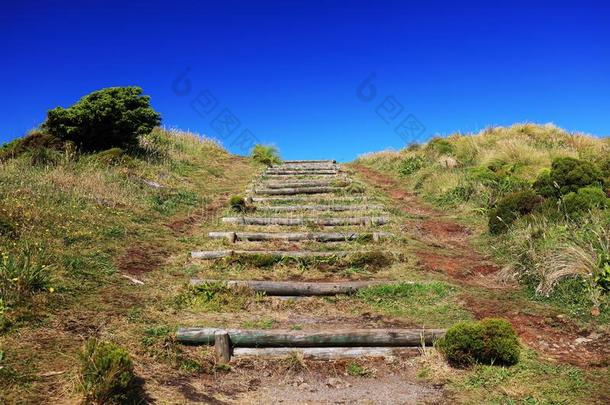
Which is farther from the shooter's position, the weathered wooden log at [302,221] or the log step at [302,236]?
the weathered wooden log at [302,221]

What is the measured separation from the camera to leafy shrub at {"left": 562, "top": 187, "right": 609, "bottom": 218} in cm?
969

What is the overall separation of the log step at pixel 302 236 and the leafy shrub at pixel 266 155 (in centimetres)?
1144

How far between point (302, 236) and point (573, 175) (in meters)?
6.47

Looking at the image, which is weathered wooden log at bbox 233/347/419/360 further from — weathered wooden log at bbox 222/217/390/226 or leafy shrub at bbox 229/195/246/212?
leafy shrub at bbox 229/195/246/212

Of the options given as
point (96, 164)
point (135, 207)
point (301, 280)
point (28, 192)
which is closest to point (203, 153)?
point (96, 164)

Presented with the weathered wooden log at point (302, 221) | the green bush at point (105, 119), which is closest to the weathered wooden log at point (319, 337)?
the weathered wooden log at point (302, 221)

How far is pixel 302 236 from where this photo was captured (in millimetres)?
10594

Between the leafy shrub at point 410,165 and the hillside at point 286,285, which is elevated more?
the leafy shrub at point 410,165

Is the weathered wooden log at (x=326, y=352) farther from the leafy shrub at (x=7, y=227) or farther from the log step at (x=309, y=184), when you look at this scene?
the log step at (x=309, y=184)

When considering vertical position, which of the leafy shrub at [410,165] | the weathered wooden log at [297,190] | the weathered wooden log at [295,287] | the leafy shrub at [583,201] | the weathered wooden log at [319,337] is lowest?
the weathered wooden log at [319,337]

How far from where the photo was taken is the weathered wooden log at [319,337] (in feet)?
19.7

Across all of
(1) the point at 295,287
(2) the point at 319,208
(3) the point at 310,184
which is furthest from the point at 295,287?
(3) the point at 310,184

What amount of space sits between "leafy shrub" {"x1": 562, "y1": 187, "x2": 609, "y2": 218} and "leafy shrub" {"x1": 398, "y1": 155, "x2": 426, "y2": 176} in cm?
966

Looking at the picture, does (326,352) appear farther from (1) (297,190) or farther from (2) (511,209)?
(1) (297,190)
